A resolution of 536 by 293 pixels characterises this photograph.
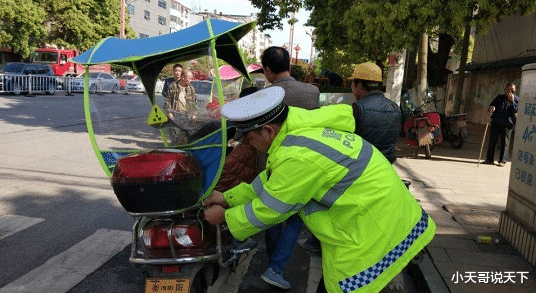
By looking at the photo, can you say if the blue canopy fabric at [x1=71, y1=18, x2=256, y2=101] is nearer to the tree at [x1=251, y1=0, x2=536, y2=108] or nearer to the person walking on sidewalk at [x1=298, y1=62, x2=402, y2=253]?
the person walking on sidewalk at [x1=298, y1=62, x2=402, y2=253]

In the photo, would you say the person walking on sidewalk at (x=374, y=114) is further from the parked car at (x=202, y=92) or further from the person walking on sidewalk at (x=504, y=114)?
the person walking on sidewalk at (x=504, y=114)

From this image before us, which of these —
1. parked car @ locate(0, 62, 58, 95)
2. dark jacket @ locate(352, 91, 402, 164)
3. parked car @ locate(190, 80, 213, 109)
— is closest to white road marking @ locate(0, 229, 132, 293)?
parked car @ locate(190, 80, 213, 109)

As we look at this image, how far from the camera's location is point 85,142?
10.6 metres

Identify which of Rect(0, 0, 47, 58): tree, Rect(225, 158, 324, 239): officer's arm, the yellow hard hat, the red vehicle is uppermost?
Rect(0, 0, 47, 58): tree

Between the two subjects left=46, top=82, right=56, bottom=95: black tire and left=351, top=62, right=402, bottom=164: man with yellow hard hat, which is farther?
left=46, top=82, right=56, bottom=95: black tire

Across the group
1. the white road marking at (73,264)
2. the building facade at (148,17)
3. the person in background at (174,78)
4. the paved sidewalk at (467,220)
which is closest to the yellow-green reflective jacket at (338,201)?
the person in background at (174,78)

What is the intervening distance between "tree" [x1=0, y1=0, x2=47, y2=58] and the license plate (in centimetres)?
3145

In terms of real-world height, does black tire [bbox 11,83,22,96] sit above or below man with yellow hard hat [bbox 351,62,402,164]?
below

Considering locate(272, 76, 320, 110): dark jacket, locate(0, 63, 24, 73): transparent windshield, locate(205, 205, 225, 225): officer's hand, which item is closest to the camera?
locate(205, 205, 225, 225): officer's hand

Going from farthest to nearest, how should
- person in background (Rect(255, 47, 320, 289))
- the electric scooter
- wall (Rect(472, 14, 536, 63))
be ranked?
1. wall (Rect(472, 14, 536, 63))
2. person in background (Rect(255, 47, 320, 289))
3. the electric scooter

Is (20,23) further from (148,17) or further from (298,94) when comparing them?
(148,17)

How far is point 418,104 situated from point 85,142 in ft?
27.1

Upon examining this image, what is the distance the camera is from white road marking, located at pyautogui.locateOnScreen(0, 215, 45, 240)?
486 cm

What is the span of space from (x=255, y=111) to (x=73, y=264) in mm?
2888
